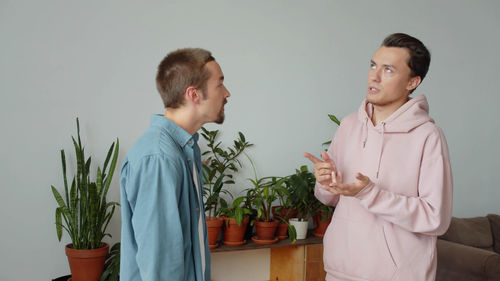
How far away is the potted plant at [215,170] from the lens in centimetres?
291

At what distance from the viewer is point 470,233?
3584 millimetres

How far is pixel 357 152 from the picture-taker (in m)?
1.74

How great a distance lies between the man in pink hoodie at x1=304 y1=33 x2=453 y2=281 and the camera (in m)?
1.52

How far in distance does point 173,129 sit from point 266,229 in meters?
1.77

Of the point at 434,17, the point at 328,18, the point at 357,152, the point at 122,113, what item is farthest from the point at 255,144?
the point at 434,17

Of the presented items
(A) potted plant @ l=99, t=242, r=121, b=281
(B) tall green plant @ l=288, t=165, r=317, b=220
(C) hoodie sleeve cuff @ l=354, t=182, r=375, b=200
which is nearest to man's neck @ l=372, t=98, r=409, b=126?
(C) hoodie sleeve cuff @ l=354, t=182, r=375, b=200

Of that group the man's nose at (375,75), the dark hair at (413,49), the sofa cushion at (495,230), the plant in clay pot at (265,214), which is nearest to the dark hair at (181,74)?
the man's nose at (375,75)

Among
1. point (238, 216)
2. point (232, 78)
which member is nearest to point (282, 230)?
point (238, 216)

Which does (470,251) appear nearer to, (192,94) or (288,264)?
(288,264)

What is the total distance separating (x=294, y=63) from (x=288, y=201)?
3.91 ft

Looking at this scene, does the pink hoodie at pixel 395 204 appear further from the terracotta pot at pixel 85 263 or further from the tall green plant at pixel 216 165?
the terracotta pot at pixel 85 263

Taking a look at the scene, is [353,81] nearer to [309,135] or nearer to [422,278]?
[309,135]

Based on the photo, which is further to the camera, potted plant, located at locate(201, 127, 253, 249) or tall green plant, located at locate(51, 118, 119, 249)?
potted plant, located at locate(201, 127, 253, 249)

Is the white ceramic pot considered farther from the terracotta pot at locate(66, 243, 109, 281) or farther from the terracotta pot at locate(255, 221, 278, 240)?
the terracotta pot at locate(66, 243, 109, 281)
